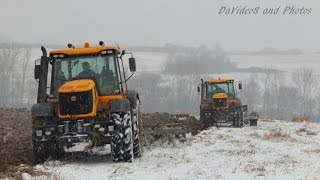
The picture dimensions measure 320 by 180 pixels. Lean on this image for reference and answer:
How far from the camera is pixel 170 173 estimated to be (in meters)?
9.43

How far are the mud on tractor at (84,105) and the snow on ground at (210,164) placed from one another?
0.55 m

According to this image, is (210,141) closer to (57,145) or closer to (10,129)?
(57,145)

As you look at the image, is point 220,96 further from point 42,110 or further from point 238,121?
point 42,110

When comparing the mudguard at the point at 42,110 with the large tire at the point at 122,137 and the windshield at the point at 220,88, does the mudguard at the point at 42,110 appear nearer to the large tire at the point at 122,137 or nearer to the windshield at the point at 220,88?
the large tire at the point at 122,137

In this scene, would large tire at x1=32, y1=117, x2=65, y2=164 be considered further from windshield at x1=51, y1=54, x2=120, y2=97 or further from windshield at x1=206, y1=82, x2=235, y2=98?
windshield at x1=206, y1=82, x2=235, y2=98

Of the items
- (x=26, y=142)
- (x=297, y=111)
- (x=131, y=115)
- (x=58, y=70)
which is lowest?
(x=297, y=111)

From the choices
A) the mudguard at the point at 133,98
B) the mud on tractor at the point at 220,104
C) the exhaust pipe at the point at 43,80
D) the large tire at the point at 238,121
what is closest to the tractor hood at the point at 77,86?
the exhaust pipe at the point at 43,80

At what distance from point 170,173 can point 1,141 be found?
7390 mm

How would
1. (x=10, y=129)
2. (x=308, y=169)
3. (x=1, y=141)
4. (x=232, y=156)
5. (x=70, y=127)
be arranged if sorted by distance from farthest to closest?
(x=10, y=129) < (x=1, y=141) < (x=232, y=156) < (x=70, y=127) < (x=308, y=169)

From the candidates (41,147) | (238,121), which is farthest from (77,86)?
(238,121)

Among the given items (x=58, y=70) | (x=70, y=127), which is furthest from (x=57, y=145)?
(x=58, y=70)

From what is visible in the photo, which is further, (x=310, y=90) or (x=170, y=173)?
(x=310, y=90)

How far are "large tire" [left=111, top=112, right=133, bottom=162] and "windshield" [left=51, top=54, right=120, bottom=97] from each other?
0.96 m

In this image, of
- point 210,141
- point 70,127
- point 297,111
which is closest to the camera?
point 70,127
